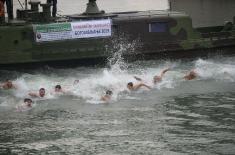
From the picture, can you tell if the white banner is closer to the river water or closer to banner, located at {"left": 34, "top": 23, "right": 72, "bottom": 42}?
banner, located at {"left": 34, "top": 23, "right": 72, "bottom": 42}

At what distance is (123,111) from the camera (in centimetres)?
2041

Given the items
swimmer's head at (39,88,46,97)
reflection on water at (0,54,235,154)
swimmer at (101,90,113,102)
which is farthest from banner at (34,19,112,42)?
swimmer at (101,90,113,102)

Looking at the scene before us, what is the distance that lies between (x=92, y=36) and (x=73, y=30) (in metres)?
0.88

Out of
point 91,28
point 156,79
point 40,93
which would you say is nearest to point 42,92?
point 40,93

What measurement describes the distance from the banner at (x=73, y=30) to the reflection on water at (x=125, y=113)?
4.90ft

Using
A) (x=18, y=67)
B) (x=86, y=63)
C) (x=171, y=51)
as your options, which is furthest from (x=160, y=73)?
(x=18, y=67)

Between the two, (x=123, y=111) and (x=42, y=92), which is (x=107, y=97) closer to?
(x=123, y=111)

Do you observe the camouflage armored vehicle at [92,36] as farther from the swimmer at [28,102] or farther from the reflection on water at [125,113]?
the swimmer at [28,102]

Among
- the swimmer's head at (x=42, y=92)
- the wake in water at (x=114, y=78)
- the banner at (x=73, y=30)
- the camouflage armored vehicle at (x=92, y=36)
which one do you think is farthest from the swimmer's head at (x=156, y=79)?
the swimmer's head at (x=42, y=92)

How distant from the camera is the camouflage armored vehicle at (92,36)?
24750 millimetres

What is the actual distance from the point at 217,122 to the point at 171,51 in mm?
7969

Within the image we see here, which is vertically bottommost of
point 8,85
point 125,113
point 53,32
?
point 125,113

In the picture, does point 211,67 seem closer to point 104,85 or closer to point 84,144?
point 104,85

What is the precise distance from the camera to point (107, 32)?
83.7 feet
